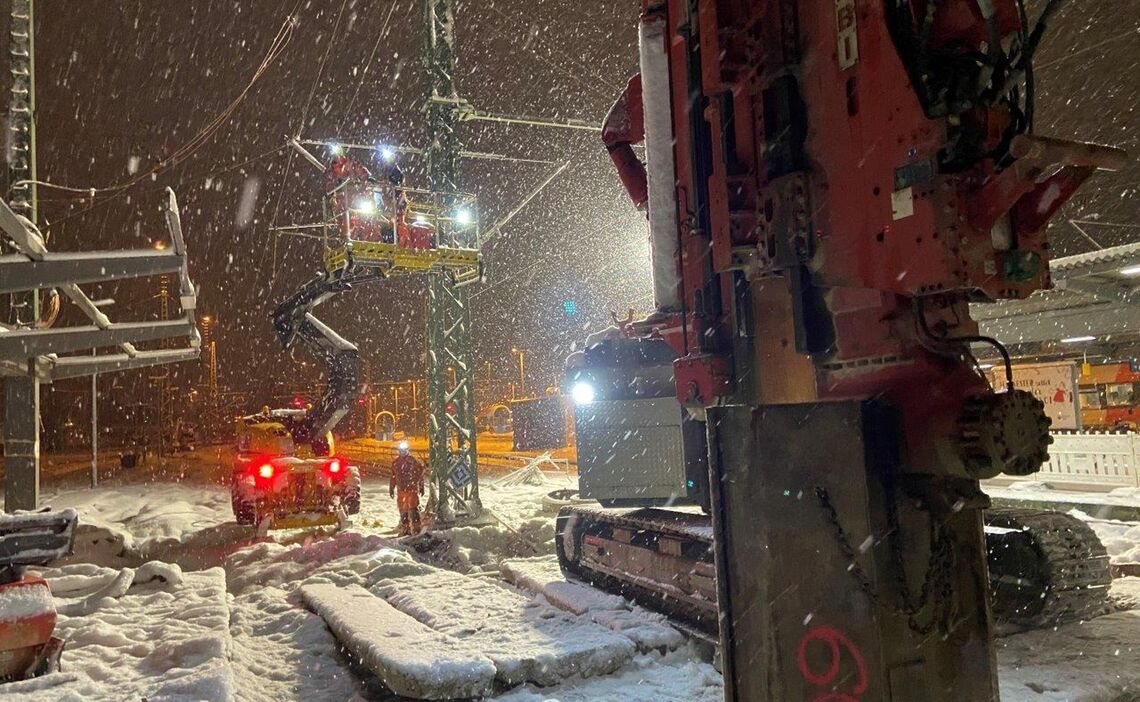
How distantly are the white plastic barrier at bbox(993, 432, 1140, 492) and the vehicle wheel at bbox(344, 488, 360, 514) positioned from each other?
1292cm

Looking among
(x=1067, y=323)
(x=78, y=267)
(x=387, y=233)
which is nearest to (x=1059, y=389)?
(x=1067, y=323)

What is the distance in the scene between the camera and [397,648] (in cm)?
586

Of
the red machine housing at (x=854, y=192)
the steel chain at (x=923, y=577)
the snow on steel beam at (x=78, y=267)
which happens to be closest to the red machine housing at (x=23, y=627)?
the snow on steel beam at (x=78, y=267)

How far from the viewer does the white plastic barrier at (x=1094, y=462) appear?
1348 centimetres

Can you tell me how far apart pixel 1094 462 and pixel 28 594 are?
1582cm

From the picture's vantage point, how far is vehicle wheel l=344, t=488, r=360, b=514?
1497cm

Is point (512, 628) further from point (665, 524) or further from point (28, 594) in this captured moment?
point (28, 594)

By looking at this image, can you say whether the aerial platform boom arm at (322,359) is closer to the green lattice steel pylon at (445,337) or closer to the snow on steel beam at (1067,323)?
the green lattice steel pylon at (445,337)

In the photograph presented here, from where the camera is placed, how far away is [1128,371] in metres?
27.4

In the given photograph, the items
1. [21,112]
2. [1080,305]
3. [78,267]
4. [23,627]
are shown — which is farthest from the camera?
[1080,305]

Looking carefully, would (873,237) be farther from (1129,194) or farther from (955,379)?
(1129,194)

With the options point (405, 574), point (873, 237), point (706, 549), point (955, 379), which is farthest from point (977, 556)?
point (405, 574)

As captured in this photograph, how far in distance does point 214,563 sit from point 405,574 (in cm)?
512

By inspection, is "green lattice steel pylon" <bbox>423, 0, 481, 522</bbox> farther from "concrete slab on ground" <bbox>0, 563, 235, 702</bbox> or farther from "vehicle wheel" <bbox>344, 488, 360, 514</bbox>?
"concrete slab on ground" <bbox>0, 563, 235, 702</bbox>
